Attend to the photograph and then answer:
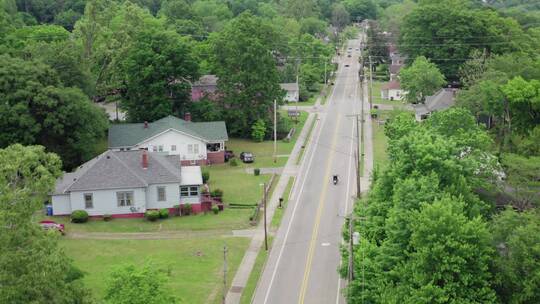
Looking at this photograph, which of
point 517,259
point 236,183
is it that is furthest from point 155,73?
point 517,259

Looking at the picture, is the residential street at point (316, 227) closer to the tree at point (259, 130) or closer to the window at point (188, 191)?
the tree at point (259, 130)

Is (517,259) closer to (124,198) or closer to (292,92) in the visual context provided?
(124,198)

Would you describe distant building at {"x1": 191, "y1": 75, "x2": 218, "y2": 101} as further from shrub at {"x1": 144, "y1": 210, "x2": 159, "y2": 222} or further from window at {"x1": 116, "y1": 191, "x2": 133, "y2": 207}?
shrub at {"x1": 144, "y1": 210, "x2": 159, "y2": 222}

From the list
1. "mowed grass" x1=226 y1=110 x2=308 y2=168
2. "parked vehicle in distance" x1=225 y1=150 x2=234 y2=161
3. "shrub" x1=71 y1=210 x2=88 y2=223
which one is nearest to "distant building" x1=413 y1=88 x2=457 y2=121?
"mowed grass" x1=226 y1=110 x2=308 y2=168

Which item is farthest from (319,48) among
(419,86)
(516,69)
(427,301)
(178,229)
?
(427,301)

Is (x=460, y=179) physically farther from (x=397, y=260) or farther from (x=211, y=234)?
(x=211, y=234)

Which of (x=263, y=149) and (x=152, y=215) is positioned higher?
(x=263, y=149)
